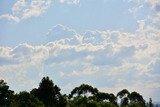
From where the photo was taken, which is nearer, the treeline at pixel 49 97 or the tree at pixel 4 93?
the treeline at pixel 49 97

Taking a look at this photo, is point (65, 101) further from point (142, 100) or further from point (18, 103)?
point (142, 100)

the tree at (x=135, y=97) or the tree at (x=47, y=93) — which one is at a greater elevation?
the tree at (x=135, y=97)

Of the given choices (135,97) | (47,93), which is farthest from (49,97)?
(135,97)

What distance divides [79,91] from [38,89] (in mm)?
36364

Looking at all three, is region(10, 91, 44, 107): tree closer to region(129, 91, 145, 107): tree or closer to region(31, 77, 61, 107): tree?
region(31, 77, 61, 107): tree

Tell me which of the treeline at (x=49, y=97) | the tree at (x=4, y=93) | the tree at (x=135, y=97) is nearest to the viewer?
the treeline at (x=49, y=97)

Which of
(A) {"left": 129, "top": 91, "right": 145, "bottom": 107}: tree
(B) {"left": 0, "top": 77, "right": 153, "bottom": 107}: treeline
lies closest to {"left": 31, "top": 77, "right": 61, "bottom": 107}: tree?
(B) {"left": 0, "top": 77, "right": 153, "bottom": 107}: treeline

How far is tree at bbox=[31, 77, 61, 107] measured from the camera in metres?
136

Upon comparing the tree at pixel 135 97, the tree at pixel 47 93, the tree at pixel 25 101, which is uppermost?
the tree at pixel 135 97

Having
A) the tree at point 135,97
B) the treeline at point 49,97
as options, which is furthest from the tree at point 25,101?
the tree at point 135,97

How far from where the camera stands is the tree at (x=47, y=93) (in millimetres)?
135875

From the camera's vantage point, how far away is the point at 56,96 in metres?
138

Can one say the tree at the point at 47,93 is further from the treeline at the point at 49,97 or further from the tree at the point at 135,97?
the tree at the point at 135,97

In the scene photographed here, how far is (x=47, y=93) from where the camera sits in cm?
13825
